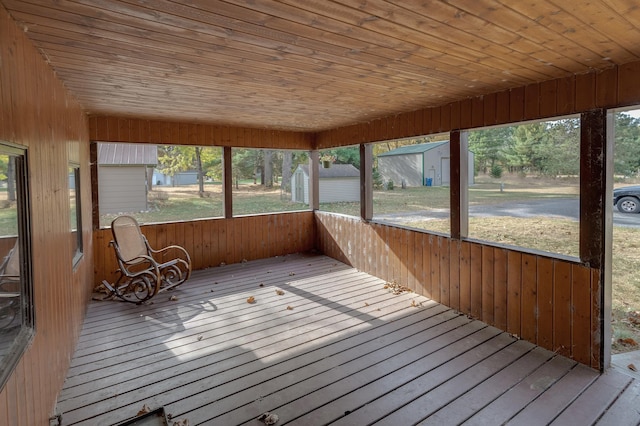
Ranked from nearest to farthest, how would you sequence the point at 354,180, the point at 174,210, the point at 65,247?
the point at 65,247, the point at 174,210, the point at 354,180

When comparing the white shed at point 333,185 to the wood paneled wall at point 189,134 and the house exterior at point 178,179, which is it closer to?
the wood paneled wall at point 189,134

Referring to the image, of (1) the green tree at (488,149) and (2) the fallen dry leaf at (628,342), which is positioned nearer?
(2) the fallen dry leaf at (628,342)

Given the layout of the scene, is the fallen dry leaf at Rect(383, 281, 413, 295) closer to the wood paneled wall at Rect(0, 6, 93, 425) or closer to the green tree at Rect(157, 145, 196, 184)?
the wood paneled wall at Rect(0, 6, 93, 425)

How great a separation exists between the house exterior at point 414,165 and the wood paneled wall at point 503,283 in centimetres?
779

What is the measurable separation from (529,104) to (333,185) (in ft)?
36.4

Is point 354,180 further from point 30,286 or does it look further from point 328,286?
point 30,286

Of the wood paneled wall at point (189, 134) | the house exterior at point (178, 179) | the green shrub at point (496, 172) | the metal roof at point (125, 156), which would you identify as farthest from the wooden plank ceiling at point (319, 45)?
the house exterior at point (178, 179)

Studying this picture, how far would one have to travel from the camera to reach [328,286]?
15.9ft

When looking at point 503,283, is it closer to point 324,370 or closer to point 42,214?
point 324,370

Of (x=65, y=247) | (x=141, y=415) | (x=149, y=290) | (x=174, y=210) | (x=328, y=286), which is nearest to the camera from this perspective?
(x=141, y=415)

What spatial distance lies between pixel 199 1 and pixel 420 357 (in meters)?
2.89

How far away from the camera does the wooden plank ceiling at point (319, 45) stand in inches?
66.0

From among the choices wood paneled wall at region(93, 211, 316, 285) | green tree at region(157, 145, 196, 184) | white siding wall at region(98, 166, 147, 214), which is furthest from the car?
green tree at region(157, 145, 196, 184)

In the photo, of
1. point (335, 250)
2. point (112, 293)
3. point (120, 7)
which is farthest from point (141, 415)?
A: point (335, 250)
